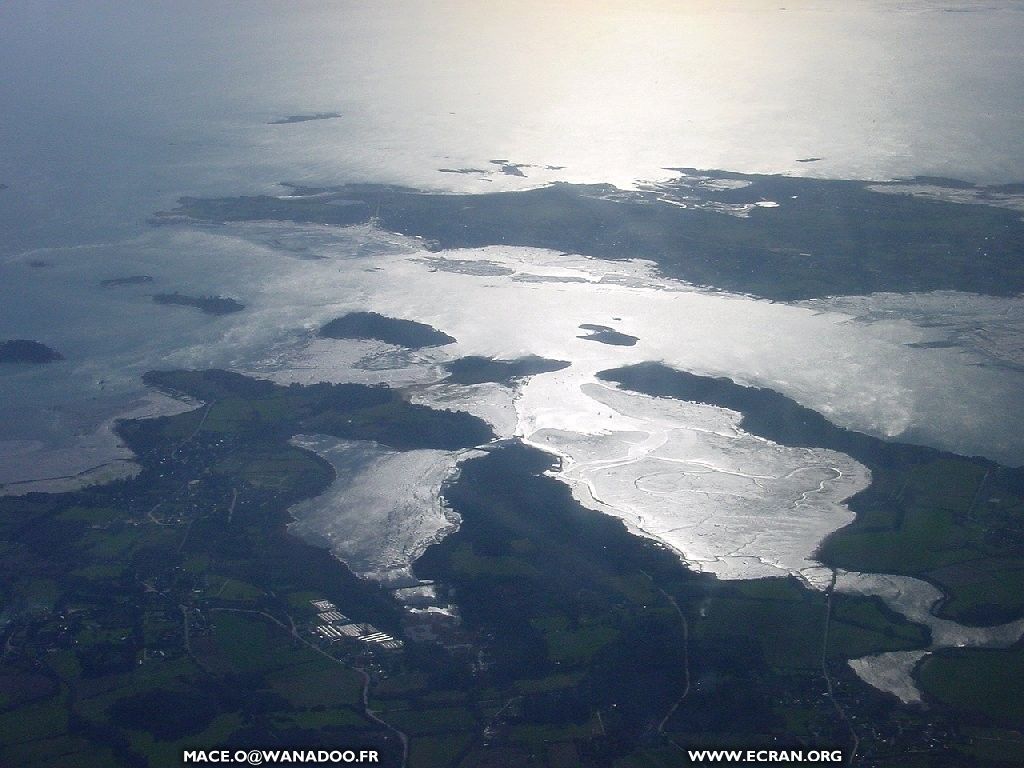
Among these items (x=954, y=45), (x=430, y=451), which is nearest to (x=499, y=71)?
(x=954, y=45)

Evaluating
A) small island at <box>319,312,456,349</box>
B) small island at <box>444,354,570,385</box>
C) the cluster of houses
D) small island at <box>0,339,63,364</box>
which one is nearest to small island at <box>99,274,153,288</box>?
small island at <box>0,339,63,364</box>

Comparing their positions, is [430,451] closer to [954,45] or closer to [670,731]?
[670,731]

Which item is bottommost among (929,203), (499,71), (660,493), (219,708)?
(219,708)

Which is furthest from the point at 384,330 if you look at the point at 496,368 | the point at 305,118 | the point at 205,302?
the point at 305,118

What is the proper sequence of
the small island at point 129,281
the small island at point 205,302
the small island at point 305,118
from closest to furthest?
the small island at point 205,302 → the small island at point 129,281 → the small island at point 305,118

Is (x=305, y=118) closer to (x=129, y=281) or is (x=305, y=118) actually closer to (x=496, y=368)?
(x=129, y=281)

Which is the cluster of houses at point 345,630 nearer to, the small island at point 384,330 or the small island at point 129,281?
the small island at point 384,330

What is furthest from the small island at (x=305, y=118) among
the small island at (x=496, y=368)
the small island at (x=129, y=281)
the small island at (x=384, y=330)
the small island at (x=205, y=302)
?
the small island at (x=496, y=368)
